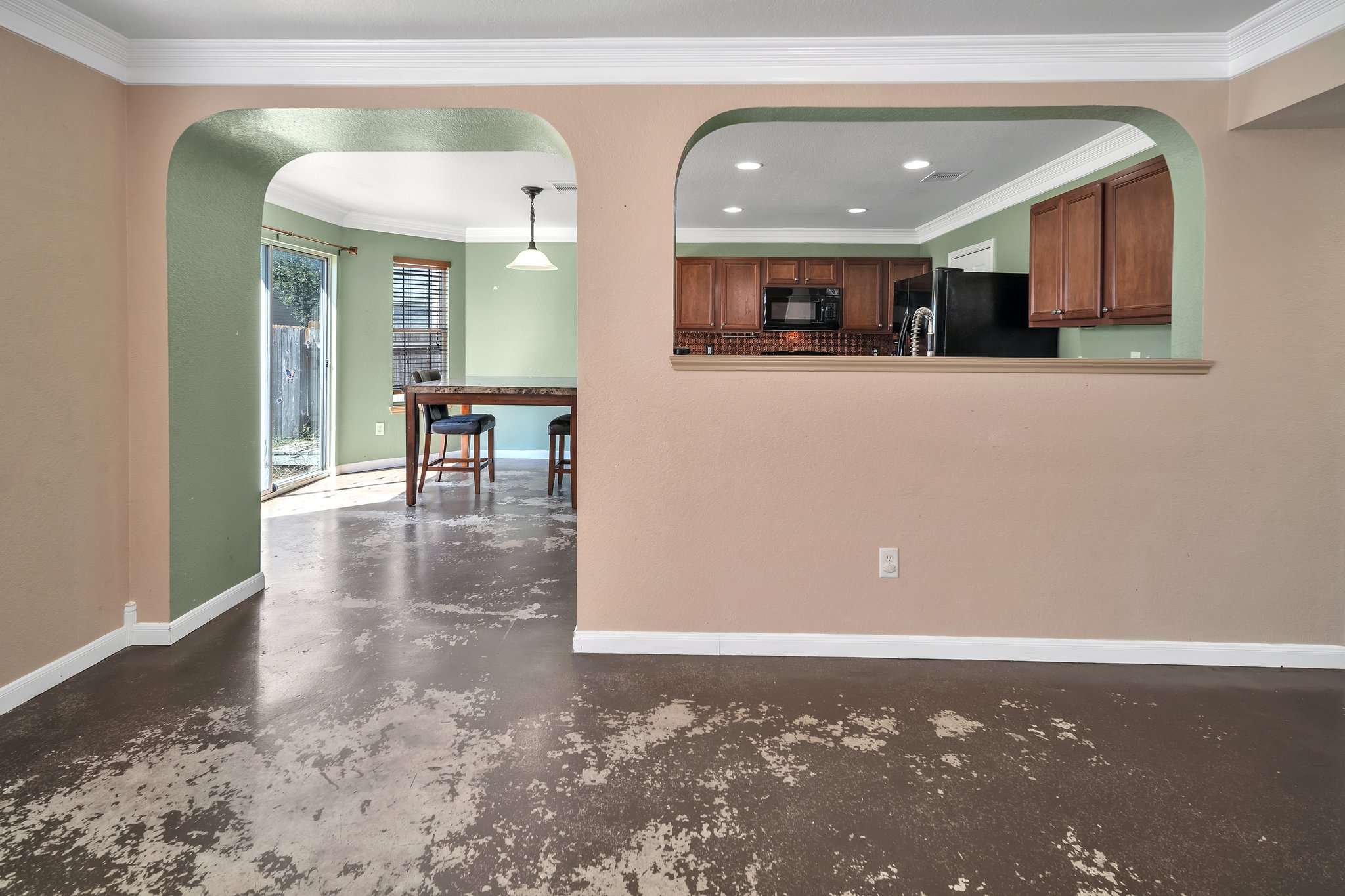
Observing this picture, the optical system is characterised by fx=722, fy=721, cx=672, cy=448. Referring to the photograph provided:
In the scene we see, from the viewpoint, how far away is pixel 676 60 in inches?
98.0

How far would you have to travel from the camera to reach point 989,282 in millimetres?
4445

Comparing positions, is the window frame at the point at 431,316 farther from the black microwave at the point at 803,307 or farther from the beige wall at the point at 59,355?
the beige wall at the point at 59,355

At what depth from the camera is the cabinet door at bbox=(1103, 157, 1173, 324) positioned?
3172mm

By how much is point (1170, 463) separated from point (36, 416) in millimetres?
3750

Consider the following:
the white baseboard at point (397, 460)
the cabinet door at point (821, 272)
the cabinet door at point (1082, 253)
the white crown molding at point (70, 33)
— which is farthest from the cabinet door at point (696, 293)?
the white crown molding at point (70, 33)

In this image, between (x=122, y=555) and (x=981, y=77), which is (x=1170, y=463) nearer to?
(x=981, y=77)

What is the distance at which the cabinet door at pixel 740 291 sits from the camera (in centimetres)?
668

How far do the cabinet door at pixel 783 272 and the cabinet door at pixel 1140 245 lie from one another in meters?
3.25

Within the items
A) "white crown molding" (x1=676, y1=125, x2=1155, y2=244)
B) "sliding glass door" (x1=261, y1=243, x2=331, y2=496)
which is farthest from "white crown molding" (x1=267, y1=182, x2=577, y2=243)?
"white crown molding" (x1=676, y1=125, x2=1155, y2=244)

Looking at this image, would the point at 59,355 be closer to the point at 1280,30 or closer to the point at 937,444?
the point at 937,444

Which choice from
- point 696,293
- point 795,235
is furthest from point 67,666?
point 795,235

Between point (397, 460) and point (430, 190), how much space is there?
2.59m

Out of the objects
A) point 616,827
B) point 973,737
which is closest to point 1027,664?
point 973,737

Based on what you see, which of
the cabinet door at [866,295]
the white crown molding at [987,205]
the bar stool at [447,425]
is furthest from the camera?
the cabinet door at [866,295]
